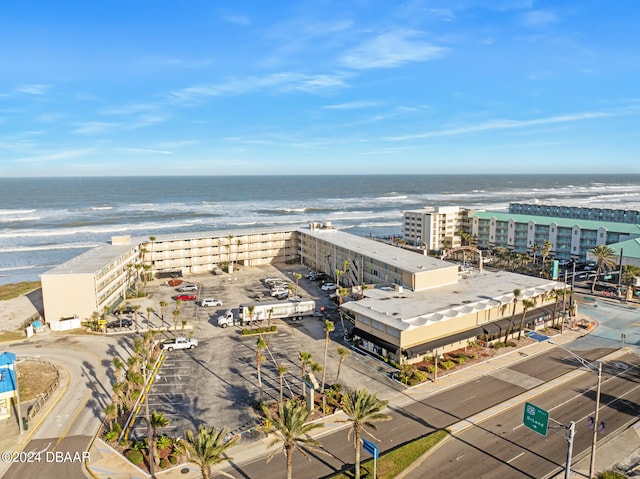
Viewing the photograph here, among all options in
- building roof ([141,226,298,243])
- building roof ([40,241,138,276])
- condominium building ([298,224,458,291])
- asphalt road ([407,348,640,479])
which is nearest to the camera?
asphalt road ([407,348,640,479])

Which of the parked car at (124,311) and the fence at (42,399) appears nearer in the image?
the fence at (42,399)

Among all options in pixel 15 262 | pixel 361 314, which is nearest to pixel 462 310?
pixel 361 314

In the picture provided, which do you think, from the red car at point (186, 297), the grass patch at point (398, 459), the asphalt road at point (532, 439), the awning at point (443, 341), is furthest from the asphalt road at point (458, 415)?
the red car at point (186, 297)

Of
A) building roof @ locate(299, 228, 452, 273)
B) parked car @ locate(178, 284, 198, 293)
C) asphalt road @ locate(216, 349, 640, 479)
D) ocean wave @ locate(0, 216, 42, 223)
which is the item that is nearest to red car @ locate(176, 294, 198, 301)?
parked car @ locate(178, 284, 198, 293)

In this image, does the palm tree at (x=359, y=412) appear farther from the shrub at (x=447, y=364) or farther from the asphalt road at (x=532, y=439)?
the shrub at (x=447, y=364)

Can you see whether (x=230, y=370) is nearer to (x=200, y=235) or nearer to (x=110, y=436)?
(x=110, y=436)

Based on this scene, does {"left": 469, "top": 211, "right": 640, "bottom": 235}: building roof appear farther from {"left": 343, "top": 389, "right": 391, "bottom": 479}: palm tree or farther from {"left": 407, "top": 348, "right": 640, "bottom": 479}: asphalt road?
{"left": 343, "top": 389, "right": 391, "bottom": 479}: palm tree
